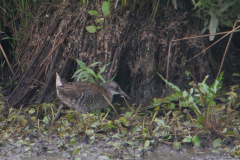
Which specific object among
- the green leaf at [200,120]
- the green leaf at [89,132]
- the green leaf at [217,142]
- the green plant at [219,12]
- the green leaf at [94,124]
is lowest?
the green leaf at [217,142]

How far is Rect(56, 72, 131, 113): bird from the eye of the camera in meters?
4.78

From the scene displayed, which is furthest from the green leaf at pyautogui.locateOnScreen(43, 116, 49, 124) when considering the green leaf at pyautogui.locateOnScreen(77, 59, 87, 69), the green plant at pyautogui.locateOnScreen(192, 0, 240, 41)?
the green plant at pyautogui.locateOnScreen(192, 0, 240, 41)

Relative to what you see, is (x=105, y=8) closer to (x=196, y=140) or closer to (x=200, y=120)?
(x=200, y=120)

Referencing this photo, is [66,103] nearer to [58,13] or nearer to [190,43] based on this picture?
[58,13]

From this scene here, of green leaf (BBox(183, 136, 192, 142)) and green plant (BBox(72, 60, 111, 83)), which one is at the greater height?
green plant (BBox(72, 60, 111, 83))

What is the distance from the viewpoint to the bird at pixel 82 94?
4777 mm

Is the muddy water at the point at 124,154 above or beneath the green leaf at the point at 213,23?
beneath

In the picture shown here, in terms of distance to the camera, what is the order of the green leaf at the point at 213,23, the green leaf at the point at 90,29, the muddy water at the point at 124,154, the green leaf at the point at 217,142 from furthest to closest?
the green leaf at the point at 90,29 → the green leaf at the point at 213,23 → the green leaf at the point at 217,142 → the muddy water at the point at 124,154

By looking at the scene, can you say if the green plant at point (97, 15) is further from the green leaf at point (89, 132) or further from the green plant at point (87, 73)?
the green leaf at point (89, 132)

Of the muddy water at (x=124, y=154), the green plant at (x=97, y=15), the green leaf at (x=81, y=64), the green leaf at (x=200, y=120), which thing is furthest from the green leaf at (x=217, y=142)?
the green plant at (x=97, y=15)

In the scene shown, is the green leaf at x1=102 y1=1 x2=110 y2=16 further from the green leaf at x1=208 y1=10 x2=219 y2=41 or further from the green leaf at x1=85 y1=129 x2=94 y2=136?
the green leaf at x1=85 y1=129 x2=94 y2=136

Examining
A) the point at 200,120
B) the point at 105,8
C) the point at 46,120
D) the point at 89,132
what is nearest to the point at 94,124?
the point at 89,132

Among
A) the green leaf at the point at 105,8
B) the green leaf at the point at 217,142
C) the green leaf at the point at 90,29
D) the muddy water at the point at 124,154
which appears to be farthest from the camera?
the green leaf at the point at 90,29

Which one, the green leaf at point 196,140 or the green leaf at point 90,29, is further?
the green leaf at point 90,29
